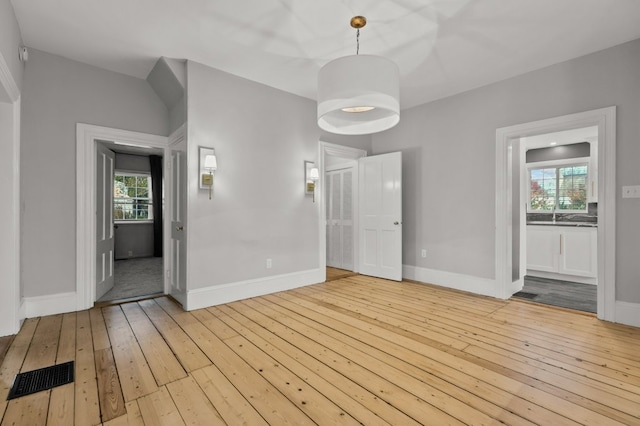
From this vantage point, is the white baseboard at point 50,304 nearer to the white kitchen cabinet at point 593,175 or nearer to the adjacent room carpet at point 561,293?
the adjacent room carpet at point 561,293

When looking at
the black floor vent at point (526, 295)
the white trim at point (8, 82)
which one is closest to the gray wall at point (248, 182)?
the white trim at point (8, 82)

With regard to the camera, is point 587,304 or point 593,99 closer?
point 593,99

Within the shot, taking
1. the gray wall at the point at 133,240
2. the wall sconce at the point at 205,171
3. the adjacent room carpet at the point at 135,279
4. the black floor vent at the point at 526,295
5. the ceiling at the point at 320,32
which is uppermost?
the ceiling at the point at 320,32

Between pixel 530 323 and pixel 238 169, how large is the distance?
12.2 ft

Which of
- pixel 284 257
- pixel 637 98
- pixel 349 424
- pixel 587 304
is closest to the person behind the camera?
pixel 349 424

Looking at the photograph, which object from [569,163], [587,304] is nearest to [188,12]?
[587,304]

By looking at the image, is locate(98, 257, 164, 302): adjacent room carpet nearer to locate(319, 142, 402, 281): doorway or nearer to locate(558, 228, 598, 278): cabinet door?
locate(319, 142, 402, 281): doorway

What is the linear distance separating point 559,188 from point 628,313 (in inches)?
149

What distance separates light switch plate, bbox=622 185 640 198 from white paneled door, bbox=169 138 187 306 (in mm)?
4685

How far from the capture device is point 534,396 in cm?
190

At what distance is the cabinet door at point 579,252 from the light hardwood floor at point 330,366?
1832 mm

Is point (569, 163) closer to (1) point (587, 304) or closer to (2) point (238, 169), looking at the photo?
(1) point (587, 304)

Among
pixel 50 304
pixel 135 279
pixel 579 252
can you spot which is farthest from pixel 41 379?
pixel 579 252

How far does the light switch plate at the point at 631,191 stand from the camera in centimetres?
304
